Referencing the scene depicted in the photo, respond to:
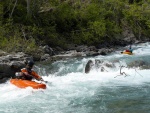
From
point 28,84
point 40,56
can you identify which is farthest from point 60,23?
point 28,84

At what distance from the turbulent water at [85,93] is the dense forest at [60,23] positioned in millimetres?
5443

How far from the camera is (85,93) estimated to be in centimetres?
982

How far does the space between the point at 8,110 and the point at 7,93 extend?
1.89m

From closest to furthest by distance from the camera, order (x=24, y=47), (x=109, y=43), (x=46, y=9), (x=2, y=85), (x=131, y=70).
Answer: (x=2, y=85) < (x=131, y=70) < (x=24, y=47) < (x=46, y=9) < (x=109, y=43)

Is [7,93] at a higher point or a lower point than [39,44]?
lower

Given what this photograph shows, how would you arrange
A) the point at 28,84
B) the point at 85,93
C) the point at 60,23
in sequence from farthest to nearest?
the point at 60,23, the point at 28,84, the point at 85,93

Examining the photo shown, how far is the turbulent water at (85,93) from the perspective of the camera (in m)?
8.16

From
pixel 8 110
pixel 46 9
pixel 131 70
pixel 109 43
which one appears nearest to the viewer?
pixel 8 110

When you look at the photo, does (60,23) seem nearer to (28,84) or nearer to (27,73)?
(27,73)

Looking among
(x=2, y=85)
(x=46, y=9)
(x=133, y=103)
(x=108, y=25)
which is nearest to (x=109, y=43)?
(x=108, y=25)

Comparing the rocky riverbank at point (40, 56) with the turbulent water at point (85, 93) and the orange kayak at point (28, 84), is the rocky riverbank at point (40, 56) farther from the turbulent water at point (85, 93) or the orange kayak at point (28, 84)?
the orange kayak at point (28, 84)

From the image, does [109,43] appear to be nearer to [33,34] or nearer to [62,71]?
[33,34]

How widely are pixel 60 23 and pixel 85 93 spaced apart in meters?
14.0

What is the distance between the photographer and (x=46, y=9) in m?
23.1
